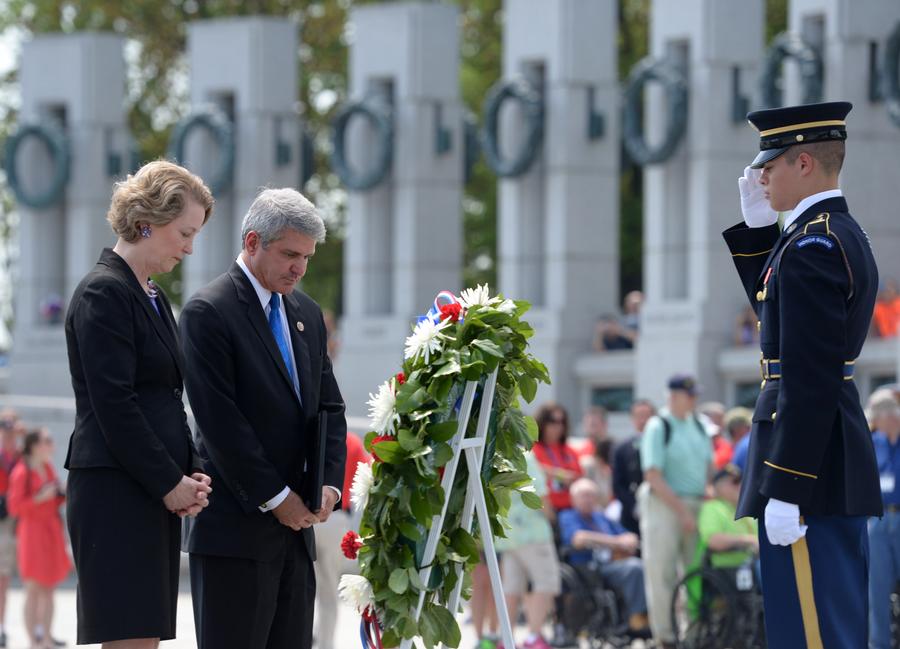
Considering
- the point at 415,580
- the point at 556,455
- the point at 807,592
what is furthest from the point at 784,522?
the point at 556,455

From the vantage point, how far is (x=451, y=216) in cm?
2555

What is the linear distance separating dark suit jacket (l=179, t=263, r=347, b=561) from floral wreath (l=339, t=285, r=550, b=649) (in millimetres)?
174

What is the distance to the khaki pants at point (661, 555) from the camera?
12484 millimetres

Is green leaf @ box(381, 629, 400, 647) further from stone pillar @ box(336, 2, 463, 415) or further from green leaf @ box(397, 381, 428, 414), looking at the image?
stone pillar @ box(336, 2, 463, 415)

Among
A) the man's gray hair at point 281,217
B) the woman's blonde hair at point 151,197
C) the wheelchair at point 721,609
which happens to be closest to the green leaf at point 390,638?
the man's gray hair at point 281,217

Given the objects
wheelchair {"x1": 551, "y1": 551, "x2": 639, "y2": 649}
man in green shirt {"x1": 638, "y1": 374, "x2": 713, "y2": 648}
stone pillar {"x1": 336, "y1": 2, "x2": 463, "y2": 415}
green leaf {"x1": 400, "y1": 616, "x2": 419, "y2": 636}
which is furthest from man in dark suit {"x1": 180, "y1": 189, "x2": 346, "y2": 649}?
stone pillar {"x1": 336, "y1": 2, "x2": 463, "y2": 415}

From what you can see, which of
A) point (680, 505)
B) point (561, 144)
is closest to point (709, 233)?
point (561, 144)

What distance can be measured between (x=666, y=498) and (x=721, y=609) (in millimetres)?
762

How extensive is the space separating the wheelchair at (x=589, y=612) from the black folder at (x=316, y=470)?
23.2ft

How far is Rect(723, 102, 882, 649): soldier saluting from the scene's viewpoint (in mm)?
5930

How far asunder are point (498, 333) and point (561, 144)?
17385 mm

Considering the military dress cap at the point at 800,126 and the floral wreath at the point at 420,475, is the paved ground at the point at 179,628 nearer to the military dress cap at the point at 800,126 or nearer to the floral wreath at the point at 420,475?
the floral wreath at the point at 420,475

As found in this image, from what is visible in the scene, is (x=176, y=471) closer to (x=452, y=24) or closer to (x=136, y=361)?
(x=136, y=361)

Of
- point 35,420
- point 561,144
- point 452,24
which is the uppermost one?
point 452,24
